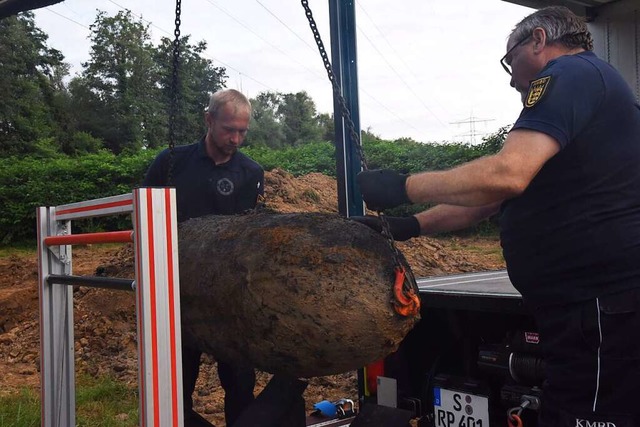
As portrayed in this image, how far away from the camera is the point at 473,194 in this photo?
178cm

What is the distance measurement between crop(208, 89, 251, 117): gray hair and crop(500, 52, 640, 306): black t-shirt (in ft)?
6.12

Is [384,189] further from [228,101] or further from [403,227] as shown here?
[228,101]

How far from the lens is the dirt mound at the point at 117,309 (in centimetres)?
557

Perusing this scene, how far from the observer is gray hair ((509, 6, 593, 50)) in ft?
6.53

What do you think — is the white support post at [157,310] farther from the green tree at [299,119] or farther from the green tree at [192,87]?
the green tree at [299,119]

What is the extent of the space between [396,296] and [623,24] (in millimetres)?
3587

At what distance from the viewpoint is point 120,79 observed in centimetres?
1998

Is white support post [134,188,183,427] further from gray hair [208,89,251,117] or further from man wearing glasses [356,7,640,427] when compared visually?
gray hair [208,89,251,117]

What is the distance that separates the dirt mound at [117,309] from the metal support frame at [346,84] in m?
2.01

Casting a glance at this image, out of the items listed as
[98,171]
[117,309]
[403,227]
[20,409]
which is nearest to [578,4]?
[403,227]

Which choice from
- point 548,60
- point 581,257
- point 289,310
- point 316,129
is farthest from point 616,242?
point 316,129

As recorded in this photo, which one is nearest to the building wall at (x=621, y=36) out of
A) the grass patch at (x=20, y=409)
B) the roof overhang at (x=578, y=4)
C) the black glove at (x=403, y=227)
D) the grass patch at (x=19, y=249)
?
the roof overhang at (x=578, y=4)

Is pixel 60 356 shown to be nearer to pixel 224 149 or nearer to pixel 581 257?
pixel 224 149

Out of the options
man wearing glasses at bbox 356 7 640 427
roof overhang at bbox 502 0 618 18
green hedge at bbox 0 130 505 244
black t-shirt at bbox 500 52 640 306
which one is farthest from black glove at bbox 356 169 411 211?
green hedge at bbox 0 130 505 244
